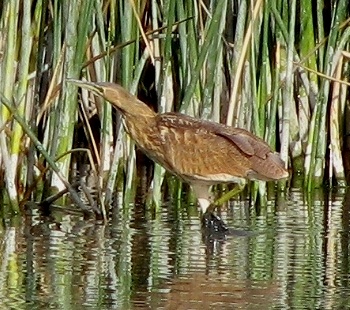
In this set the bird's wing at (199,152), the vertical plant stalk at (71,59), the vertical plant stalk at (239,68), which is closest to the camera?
the bird's wing at (199,152)

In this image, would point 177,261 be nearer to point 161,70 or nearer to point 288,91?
point 161,70

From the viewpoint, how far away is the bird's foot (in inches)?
299

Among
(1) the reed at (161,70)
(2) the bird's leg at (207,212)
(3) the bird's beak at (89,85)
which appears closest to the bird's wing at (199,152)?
(2) the bird's leg at (207,212)

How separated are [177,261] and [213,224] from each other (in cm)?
100

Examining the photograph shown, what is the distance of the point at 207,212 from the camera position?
7.76 m

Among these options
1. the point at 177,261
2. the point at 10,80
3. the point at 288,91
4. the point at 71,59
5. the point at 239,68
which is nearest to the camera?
the point at 177,261

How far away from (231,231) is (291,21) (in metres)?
1.57

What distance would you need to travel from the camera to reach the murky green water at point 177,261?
225 inches

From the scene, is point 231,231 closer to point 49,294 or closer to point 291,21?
point 291,21

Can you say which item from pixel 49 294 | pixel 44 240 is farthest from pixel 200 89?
pixel 49 294

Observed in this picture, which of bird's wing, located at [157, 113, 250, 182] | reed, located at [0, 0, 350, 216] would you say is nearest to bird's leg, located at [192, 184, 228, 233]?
bird's wing, located at [157, 113, 250, 182]

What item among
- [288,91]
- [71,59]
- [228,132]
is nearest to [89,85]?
[71,59]

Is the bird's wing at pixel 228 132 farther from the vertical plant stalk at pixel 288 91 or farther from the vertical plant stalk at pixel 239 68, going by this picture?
the vertical plant stalk at pixel 288 91

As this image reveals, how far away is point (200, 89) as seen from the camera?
8.62 metres
